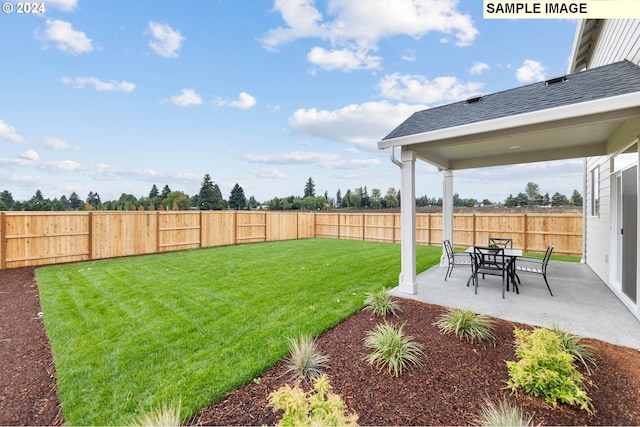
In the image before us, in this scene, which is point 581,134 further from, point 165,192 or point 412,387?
Result: point 165,192

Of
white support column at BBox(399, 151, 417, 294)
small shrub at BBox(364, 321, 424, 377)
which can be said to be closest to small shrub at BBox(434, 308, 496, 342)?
small shrub at BBox(364, 321, 424, 377)

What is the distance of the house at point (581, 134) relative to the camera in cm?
363

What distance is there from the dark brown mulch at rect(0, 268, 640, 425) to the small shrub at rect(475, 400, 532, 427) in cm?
6

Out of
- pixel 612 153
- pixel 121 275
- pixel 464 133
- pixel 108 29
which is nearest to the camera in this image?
pixel 464 133

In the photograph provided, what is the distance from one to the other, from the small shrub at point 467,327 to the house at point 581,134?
1576mm

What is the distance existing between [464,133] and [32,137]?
48.1ft

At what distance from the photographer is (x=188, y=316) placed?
4.18 meters

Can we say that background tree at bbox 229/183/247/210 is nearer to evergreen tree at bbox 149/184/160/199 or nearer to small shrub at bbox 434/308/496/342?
evergreen tree at bbox 149/184/160/199

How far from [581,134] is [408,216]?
3.32 meters

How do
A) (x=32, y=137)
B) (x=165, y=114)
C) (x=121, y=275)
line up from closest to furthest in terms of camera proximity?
1. (x=121, y=275)
2. (x=32, y=137)
3. (x=165, y=114)

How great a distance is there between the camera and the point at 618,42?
471cm

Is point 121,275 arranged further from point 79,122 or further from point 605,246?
point 605,246

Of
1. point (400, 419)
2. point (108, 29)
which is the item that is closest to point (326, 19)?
point (108, 29)

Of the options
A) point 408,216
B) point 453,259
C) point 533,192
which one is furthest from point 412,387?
point 533,192
